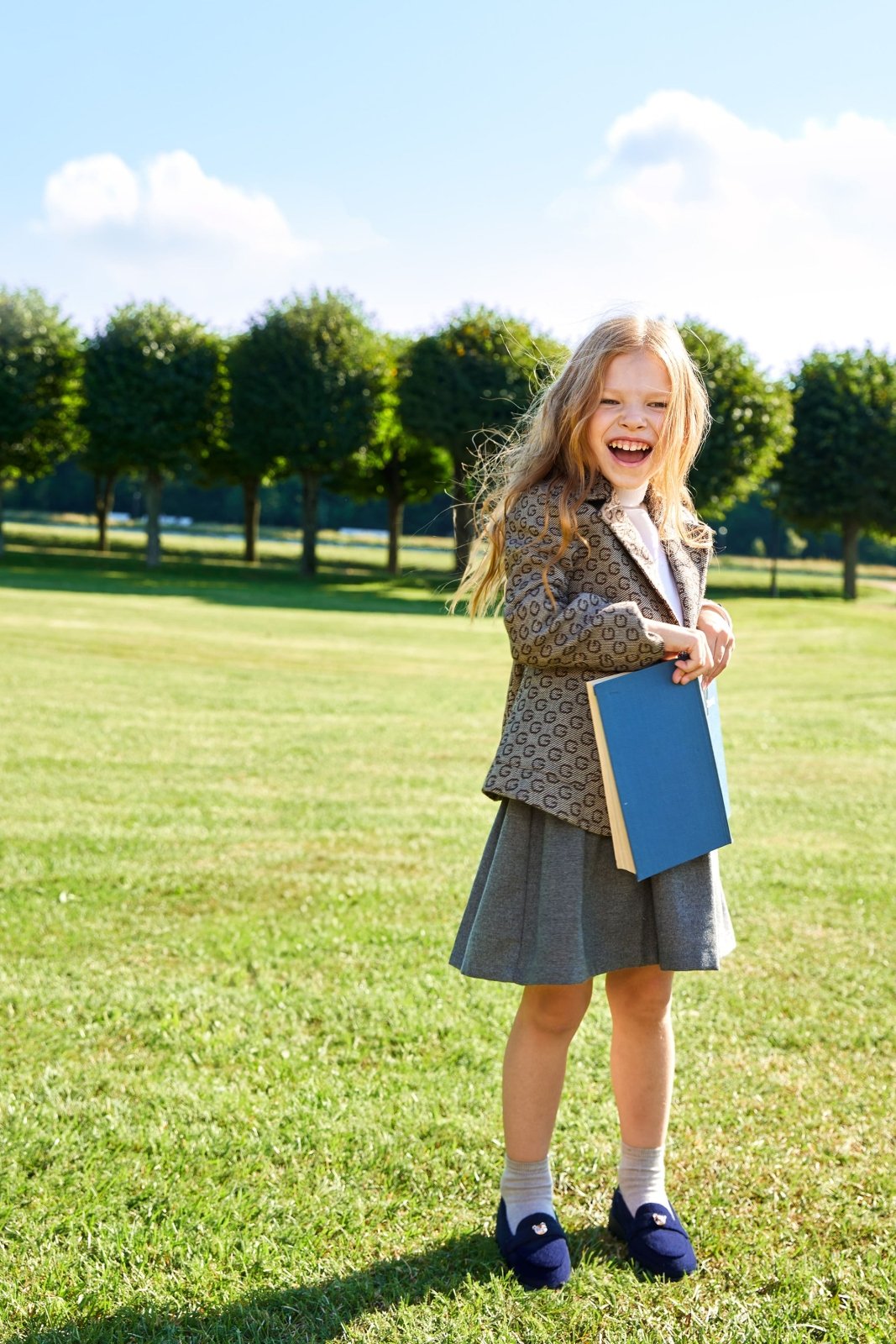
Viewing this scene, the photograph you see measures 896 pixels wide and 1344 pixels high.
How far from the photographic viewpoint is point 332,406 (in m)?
38.9

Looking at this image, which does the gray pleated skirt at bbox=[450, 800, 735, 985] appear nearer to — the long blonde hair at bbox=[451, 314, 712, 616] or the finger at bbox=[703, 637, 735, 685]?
the finger at bbox=[703, 637, 735, 685]

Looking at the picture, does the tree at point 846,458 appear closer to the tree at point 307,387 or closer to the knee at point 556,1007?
the tree at point 307,387

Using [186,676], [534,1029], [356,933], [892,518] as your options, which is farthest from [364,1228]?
[892,518]

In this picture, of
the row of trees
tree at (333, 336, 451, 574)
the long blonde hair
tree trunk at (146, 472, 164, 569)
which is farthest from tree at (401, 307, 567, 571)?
the long blonde hair

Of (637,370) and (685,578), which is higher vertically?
(637,370)

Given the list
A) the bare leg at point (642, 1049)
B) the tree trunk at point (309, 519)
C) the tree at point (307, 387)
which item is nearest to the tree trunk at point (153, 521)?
the tree at point (307, 387)

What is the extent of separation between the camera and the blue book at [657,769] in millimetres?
2486

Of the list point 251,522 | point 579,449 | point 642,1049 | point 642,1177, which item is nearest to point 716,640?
point 579,449

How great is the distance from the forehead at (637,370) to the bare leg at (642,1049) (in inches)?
52.7

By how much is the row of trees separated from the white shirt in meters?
34.6

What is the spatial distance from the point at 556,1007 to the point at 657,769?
24.0 inches

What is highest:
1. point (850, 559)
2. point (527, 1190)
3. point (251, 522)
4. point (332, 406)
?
point (332, 406)

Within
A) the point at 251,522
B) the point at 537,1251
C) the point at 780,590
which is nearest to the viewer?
the point at 537,1251

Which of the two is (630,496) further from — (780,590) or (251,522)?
(251,522)
